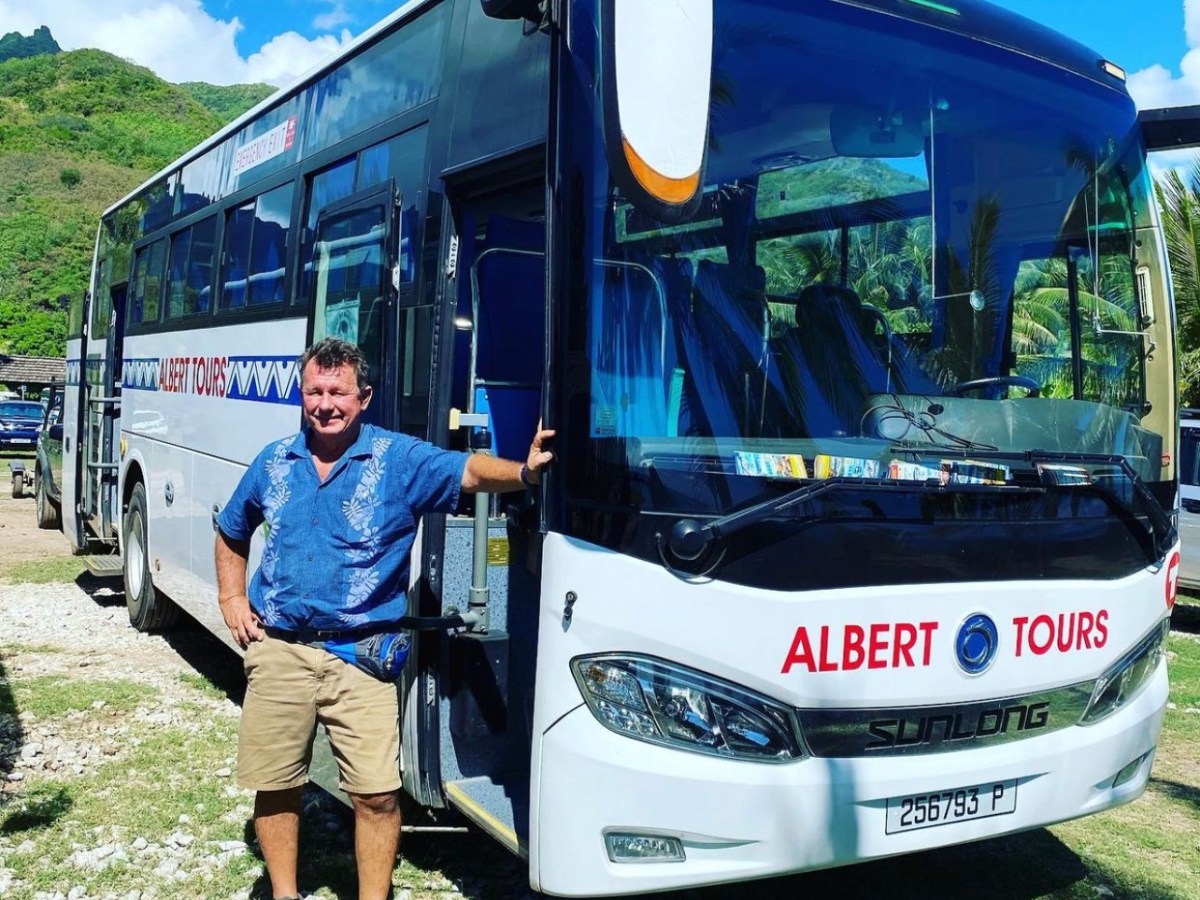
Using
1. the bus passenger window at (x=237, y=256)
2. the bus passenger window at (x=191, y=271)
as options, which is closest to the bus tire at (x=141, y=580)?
the bus passenger window at (x=191, y=271)

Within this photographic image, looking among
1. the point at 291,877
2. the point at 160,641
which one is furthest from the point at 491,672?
the point at 160,641

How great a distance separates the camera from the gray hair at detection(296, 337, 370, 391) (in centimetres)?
390

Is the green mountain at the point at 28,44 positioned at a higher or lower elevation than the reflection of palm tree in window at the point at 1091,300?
higher

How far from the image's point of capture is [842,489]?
10.6 feet

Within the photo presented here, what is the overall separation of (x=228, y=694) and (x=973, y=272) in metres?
5.21

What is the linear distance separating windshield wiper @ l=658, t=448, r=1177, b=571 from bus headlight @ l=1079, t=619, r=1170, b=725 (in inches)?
19.7

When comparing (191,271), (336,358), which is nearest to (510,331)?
(336,358)

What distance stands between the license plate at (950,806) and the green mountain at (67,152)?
61.4 m

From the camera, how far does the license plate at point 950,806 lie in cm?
345

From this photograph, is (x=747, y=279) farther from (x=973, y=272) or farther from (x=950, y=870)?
(x=950, y=870)

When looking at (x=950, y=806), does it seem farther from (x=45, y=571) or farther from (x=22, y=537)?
(x=22, y=537)

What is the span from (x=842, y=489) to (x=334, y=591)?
64.2 inches

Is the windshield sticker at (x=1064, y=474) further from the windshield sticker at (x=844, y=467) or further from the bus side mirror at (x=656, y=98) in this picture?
the bus side mirror at (x=656, y=98)

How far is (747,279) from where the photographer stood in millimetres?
3490
